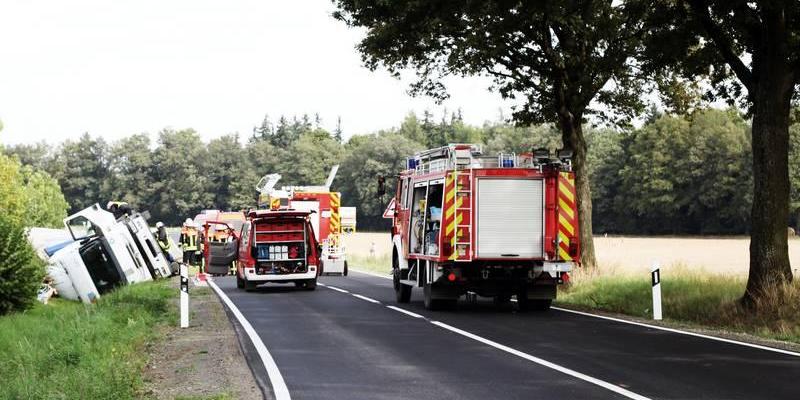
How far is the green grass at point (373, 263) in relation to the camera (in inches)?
1612

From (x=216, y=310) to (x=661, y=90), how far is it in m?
14.5

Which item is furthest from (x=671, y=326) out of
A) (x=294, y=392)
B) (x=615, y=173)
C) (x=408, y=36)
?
(x=615, y=173)

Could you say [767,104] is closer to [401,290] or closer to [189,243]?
[401,290]

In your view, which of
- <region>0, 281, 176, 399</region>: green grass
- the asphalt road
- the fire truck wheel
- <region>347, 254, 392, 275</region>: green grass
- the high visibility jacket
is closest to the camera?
the asphalt road

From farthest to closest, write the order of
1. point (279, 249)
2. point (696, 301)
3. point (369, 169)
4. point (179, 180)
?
point (179, 180), point (369, 169), point (279, 249), point (696, 301)

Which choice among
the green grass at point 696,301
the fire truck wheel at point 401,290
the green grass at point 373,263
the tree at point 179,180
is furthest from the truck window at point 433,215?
the tree at point 179,180

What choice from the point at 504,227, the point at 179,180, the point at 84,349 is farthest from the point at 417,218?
the point at 179,180

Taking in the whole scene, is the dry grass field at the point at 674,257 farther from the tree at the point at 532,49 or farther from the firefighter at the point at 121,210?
the firefighter at the point at 121,210

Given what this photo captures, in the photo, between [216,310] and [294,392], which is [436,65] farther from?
[294,392]

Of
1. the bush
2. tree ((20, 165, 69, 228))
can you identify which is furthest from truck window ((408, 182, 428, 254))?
tree ((20, 165, 69, 228))

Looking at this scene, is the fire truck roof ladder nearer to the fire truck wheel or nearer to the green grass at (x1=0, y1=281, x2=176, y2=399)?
the fire truck wheel

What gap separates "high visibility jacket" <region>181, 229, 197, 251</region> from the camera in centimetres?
3610

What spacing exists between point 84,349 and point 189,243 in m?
23.6

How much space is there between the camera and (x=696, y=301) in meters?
17.6
